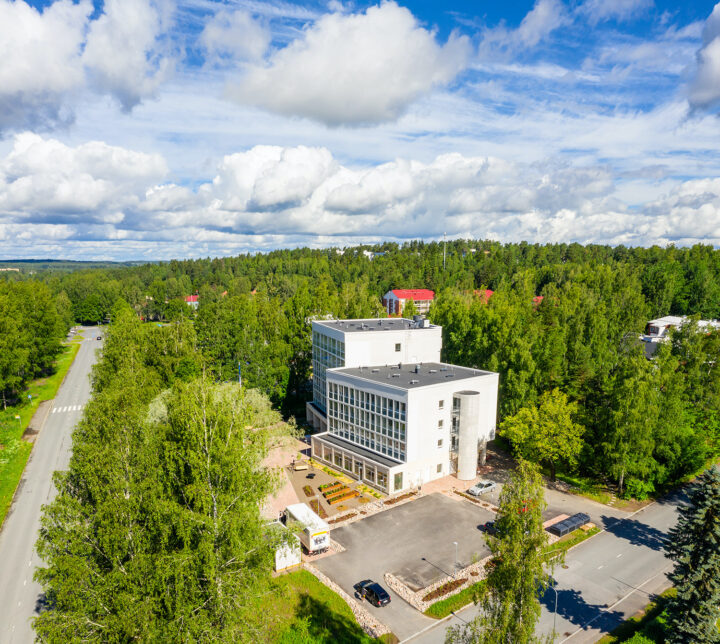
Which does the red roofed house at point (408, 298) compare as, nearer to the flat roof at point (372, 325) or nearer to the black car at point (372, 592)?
the flat roof at point (372, 325)

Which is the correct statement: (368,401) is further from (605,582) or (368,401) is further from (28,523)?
(28,523)

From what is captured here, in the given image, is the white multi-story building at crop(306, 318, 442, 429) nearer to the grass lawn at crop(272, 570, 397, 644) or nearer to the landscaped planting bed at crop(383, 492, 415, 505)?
the landscaped planting bed at crop(383, 492, 415, 505)

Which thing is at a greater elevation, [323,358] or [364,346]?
[364,346]

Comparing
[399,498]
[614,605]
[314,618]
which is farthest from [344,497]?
[614,605]

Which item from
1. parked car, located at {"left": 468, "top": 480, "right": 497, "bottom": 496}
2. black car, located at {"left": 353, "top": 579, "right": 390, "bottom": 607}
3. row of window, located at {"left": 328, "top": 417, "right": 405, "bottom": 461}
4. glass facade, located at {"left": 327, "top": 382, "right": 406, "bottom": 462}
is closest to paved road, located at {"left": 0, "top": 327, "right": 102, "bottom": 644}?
black car, located at {"left": 353, "top": 579, "right": 390, "bottom": 607}

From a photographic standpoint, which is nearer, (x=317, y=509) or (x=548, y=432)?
(x=317, y=509)

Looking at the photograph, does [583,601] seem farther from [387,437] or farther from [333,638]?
[387,437]

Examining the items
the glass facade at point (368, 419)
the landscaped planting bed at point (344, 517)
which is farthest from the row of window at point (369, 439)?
the landscaped planting bed at point (344, 517)

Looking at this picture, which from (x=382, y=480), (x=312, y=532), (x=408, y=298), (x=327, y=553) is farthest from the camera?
(x=408, y=298)
